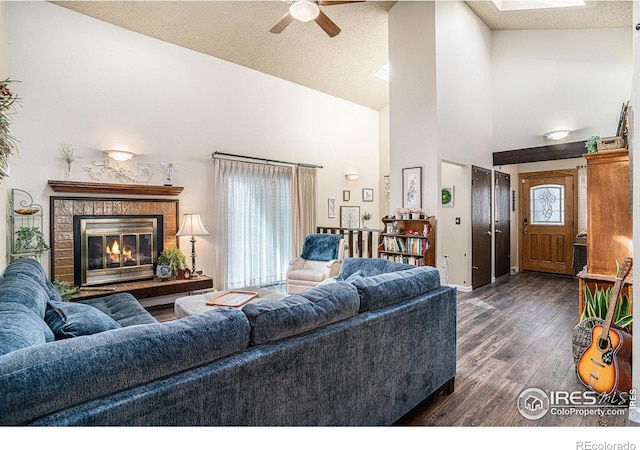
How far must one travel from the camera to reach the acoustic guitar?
2.09m

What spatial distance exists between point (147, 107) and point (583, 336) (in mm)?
5472

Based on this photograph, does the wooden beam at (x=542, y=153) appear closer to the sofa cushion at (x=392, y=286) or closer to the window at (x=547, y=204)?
the window at (x=547, y=204)

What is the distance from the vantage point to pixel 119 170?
14.5 feet

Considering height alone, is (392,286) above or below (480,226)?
below

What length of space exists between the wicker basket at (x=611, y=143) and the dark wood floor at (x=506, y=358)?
1774mm

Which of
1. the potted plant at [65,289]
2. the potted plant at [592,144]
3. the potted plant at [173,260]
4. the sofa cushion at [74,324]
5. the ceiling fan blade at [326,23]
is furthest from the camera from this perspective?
the potted plant at [173,260]

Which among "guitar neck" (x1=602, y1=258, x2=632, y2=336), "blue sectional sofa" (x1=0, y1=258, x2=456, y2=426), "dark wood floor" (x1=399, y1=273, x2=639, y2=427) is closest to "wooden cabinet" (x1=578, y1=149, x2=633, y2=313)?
"guitar neck" (x1=602, y1=258, x2=632, y2=336)

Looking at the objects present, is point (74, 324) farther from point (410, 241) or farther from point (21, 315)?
point (410, 241)

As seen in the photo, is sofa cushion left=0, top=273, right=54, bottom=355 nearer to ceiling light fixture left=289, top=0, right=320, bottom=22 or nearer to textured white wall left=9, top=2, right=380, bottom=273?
textured white wall left=9, top=2, right=380, bottom=273

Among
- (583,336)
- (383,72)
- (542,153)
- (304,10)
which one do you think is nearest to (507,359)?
(583,336)

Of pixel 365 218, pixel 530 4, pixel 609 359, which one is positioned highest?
pixel 530 4

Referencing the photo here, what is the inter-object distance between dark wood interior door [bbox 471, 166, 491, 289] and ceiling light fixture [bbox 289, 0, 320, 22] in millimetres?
3462

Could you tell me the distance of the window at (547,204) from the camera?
6425mm

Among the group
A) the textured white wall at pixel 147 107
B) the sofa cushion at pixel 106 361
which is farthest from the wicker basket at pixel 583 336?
the textured white wall at pixel 147 107
